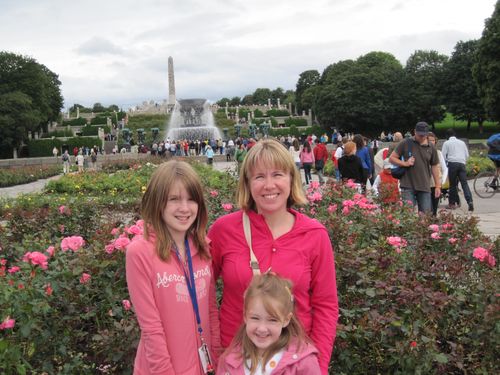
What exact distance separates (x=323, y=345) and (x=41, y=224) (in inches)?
217

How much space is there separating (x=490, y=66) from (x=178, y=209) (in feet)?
138

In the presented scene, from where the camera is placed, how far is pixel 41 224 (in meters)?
6.85

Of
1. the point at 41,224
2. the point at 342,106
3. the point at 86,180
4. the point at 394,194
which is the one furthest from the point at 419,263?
the point at 342,106

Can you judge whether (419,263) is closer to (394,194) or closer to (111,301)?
(111,301)

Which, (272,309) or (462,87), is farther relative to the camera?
(462,87)

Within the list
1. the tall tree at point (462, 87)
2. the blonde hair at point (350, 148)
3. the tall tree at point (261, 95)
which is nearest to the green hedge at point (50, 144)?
the tall tree at point (462, 87)

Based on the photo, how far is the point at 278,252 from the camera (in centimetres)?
221

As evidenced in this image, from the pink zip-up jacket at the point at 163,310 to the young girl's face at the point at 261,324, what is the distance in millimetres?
262

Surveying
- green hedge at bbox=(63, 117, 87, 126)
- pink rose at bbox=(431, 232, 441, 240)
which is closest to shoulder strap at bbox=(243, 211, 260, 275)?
pink rose at bbox=(431, 232, 441, 240)

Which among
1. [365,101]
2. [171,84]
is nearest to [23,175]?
[365,101]

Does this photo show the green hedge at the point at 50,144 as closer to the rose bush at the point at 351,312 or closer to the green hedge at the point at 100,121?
the green hedge at the point at 100,121

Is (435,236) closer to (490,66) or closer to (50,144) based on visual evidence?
(490,66)

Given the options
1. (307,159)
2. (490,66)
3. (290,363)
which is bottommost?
(307,159)

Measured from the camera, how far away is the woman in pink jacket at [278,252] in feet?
7.24
